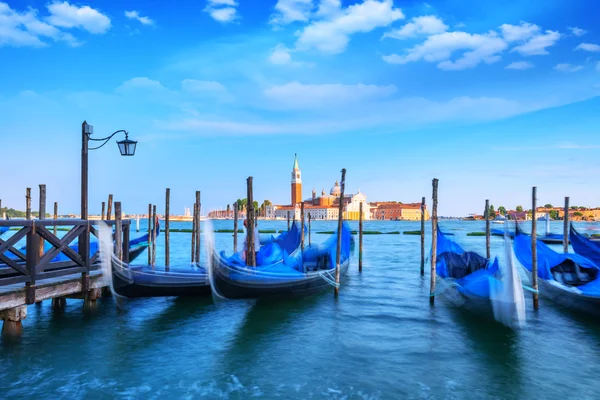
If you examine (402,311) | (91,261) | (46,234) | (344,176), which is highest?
(344,176)

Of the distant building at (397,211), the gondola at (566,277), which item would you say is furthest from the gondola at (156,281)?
the distant building at (397,211)

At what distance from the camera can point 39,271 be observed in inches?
194

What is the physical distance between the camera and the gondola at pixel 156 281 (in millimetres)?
5895

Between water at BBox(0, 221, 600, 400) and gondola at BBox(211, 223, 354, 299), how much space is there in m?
0.35

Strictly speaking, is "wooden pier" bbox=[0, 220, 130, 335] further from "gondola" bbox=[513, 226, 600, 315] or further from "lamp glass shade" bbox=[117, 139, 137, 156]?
"gondola" bbox=[513, 226, 600, 315]

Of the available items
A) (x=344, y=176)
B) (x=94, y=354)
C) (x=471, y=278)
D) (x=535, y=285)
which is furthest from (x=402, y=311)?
(x=94, y=354)

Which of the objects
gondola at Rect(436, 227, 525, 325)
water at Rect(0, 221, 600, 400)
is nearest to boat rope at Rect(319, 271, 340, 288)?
water at Rect(0, 221, 600, 400)

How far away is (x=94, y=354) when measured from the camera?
477cm

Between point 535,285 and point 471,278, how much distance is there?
3.52 ft

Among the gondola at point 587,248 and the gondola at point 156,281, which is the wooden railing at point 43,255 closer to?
the gondola at point 156,281

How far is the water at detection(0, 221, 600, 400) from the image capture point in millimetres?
3982

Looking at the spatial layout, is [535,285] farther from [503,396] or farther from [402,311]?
[503,396]

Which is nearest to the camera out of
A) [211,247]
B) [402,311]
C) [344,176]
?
[211,247]

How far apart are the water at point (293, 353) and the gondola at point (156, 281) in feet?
1.20
